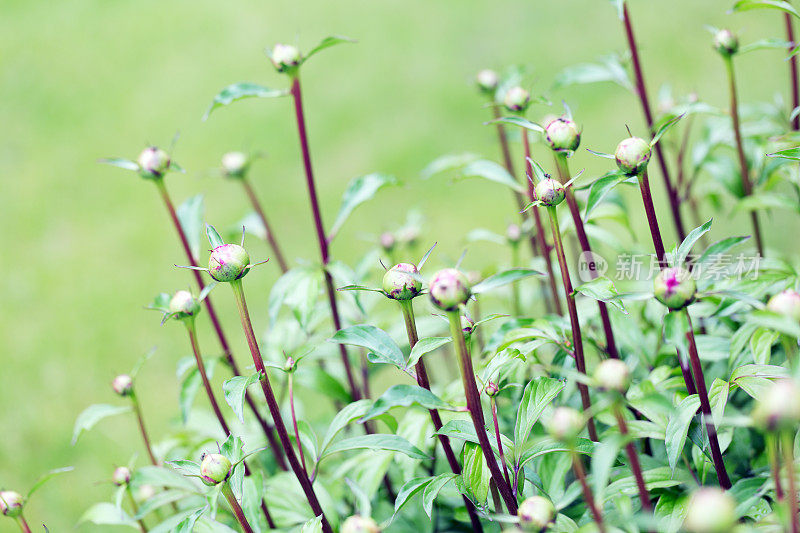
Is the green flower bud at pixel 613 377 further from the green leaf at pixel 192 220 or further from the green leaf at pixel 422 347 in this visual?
the green leaf at pixel 192 220

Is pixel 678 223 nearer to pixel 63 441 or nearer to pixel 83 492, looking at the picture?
pixel 83 492

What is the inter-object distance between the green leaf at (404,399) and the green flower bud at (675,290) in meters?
0.18

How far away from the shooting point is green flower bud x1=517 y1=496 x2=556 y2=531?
→ 0.52 metres

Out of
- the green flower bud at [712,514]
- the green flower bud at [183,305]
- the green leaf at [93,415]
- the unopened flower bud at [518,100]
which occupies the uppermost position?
the unopened flower bud at [518,100]

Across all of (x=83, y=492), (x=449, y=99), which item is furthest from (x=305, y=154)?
(x=449, y=99)

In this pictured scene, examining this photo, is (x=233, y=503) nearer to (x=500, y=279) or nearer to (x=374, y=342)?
(x=374, y=342)

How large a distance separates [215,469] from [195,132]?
7.83 ft

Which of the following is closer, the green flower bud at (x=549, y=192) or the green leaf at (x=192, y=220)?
the green flower bud at (x=549, y=192)

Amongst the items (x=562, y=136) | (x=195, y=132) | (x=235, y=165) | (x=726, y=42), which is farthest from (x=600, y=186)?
(x=195, y=132)

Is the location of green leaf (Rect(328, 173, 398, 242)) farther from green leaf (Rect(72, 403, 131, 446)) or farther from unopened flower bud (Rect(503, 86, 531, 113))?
green leaf (Rect(72, 403, 131, 446))

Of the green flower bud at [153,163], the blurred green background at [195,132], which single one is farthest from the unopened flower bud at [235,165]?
the blurred green background at [195,132]

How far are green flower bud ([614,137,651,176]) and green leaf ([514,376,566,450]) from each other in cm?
19

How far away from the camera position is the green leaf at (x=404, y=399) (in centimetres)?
56

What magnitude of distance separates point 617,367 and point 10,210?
269 centimetres
